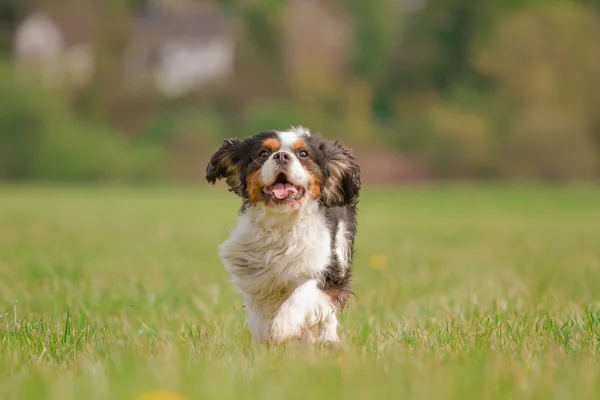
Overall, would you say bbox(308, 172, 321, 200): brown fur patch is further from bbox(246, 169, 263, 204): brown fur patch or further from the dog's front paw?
the dog's front paw

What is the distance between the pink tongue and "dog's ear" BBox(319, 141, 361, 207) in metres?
0.31

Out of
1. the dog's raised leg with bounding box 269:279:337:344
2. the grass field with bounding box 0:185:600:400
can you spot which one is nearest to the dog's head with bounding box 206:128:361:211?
the dog's raised leg with bounding box 269:279:337:344

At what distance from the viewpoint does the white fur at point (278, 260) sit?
13.4ft

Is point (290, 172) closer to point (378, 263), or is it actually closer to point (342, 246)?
point (342, 246)

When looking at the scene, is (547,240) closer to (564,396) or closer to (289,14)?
(564,396)

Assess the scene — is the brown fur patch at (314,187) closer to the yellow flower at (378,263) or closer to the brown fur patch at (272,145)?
the brown fur patch at (272,145)

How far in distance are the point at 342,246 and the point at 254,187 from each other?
652mm

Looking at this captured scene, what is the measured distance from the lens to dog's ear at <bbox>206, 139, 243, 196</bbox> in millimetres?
4438

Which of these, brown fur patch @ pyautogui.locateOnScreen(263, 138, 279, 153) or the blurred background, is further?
the blurred background

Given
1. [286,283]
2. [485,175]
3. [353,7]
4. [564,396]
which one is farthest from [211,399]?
[353,7]

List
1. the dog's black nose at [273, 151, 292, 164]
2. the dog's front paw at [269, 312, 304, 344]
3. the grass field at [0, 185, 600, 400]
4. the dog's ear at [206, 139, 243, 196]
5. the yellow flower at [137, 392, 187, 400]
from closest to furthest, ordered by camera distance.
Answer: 1. the yellow flower at [137, 392, 187, 400]
2. the grass field at [0, 185, 600, 400]
3. the dog's front paw at [269, 312, 304, 344]
4. the dog's black nose at [273, 151, 292, 164]
5. the dog's ear at [206, 139, 243, 196]

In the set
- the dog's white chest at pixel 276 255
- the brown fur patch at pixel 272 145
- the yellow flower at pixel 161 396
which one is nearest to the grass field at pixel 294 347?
the yellow flower at pixel 161 396

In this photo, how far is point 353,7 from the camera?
143 feet

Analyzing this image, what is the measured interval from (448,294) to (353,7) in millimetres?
39299
